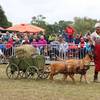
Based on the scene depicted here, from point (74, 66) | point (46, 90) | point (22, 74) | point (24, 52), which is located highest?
point (24, 52)

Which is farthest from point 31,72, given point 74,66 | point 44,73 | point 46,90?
point 46,90

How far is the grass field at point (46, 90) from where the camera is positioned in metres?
11.2

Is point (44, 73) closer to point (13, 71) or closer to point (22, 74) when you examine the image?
point (22, 74)

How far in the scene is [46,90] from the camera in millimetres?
12508

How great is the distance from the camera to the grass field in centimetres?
1120

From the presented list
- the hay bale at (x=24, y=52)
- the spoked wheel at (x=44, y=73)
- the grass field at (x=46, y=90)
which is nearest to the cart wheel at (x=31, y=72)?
the spoked wheel at (x=44, y=73)

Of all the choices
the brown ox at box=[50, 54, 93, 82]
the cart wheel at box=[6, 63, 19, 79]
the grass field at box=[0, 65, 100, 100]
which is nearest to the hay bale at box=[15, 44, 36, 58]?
the cart wheel at box=[6, 63, 19, 79]

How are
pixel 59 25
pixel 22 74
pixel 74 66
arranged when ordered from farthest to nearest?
pixel 59 25 < pixel 22 74 < pixel 74 66

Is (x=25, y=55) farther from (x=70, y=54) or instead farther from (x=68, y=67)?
(x=70, y=54)

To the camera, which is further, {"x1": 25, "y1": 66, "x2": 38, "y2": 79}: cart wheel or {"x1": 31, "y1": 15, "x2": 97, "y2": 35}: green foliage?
{"x1": 31, "y1": 15, "x2": 97, "y2": 35}: green foliage

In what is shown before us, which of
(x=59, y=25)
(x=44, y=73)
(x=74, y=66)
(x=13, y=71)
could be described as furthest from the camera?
(x=59, y=25)

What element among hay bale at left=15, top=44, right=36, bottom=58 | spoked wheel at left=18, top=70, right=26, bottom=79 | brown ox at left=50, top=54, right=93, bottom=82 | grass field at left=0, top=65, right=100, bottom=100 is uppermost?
hay bale at left=15, top=44, right=36, bottom=58

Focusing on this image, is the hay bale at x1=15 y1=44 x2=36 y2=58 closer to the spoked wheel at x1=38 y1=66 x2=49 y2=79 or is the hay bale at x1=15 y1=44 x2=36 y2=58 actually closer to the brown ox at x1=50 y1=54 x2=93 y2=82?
the spoked wheel at x1=38 y1=66 x2=49 y2=79

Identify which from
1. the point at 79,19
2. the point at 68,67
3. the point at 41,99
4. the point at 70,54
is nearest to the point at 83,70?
the point at 68,67
